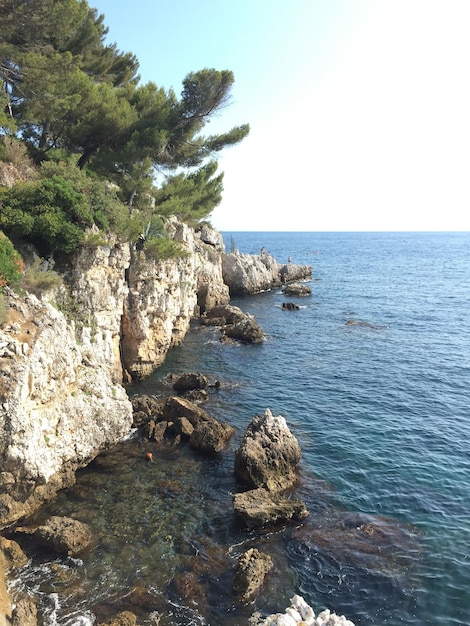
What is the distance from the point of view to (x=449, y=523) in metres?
15.6

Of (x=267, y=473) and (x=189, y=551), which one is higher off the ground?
(x=267, y=473)

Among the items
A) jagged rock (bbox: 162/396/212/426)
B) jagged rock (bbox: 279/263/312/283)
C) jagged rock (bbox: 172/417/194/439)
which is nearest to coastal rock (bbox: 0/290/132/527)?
jagged rock (bbox: 172/417/194/439)

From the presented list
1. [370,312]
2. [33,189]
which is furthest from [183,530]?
[370,312]

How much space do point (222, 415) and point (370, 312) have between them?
3403cm

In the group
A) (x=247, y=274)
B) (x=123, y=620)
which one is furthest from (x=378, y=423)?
(x=247, y=274)

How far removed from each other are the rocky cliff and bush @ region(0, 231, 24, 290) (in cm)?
63

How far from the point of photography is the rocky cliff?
1402 centimetres

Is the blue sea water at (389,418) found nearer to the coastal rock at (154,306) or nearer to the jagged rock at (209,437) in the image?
the jagged rock at (209,437)

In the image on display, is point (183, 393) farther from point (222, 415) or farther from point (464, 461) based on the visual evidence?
point (464, 461)

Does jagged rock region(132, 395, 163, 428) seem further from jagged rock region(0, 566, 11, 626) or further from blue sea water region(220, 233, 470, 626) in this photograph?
jagged rock region(0, 566, 11, 626)

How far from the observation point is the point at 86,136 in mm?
30531

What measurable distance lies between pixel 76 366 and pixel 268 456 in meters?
9.30

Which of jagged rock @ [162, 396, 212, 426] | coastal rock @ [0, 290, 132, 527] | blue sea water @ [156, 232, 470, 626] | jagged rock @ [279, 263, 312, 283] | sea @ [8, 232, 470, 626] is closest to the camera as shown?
sea @ [8, 232, 470, 626]

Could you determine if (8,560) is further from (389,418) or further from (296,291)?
(296,291)
